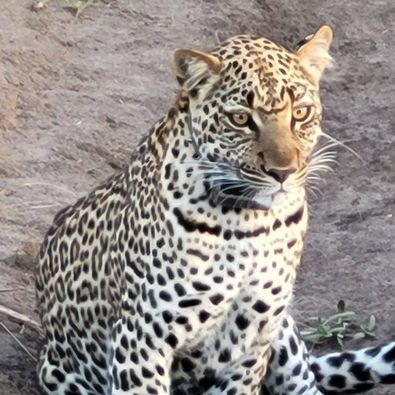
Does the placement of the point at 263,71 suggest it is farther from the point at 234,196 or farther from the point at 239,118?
the point at 234,196

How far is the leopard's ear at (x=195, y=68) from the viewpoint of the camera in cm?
547

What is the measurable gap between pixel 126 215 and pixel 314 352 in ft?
5.05

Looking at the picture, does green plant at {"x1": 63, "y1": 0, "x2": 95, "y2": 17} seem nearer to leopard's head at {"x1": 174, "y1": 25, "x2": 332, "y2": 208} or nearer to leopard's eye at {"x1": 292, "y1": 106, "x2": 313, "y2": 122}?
leopard's head at {"x1": 174, "y1": 25, "x2": 332, "y2": 208}

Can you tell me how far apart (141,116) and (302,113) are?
403cm

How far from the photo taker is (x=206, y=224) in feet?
18.4

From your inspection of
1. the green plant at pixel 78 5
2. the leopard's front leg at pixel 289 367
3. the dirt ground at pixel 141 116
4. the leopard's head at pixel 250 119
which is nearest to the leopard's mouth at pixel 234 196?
the leopard's head at pixel 250 119

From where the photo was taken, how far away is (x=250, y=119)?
5430mm

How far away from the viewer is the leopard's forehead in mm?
5422

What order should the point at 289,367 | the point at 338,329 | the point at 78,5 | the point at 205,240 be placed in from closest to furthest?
the point at 205,240 < the point at 289,367 < the point at 338,329 < the point at 78,5

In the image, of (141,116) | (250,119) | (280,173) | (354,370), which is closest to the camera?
(280,173)

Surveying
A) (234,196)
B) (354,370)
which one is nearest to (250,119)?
(234,196)

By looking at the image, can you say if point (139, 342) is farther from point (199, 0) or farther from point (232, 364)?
point (199, 0)

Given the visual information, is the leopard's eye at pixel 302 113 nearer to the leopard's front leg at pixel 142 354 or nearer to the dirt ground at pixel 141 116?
the leopard's front leg at pixel 142 354

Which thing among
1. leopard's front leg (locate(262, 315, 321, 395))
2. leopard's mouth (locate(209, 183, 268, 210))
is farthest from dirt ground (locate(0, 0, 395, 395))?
leopard's mouth (locate(209, 183, 268, 210))
